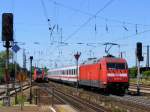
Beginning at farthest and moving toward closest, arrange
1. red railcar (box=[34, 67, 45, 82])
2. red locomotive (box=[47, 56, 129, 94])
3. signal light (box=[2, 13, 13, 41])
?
red railcar (box=[34, 67, 45, 82]) → red locomotive (box=[47, 56, 129, 94]) → signal light (box=[2, 13, 13, 41])

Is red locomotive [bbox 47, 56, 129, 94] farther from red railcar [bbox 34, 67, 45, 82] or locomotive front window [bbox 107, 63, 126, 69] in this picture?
red railcar [bbox 34, 67, 45, 82]

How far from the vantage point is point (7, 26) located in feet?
80.1

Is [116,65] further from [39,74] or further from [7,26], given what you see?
[39,74]

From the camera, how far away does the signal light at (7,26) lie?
80.1ft

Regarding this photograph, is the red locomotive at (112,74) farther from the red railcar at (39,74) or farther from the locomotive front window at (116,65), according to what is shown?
the red railcar at (39,74)

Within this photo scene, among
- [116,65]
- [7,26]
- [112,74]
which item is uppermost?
[7,26]

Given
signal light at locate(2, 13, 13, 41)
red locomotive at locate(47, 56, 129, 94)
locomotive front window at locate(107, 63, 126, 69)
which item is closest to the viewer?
signal light at locate(2, 13, 13, 41)

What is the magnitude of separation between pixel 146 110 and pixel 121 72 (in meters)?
16.2

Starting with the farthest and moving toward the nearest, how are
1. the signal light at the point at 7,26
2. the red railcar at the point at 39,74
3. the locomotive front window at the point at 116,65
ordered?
the red railcar at the point at 39,74
the locomotive front window at the point at 116,65
the signal light at the point at 7,26

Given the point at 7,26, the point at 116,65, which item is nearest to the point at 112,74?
the point at 116,65

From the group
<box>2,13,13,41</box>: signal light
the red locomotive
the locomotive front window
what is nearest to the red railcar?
the red locomotive

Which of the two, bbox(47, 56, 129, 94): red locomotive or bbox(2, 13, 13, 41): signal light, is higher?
bbox(2, 13, 13, 41): signal light

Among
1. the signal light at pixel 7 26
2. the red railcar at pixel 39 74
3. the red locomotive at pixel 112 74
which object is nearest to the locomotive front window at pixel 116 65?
the red locomotive at pixel 112 74

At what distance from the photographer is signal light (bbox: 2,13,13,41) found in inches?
961
